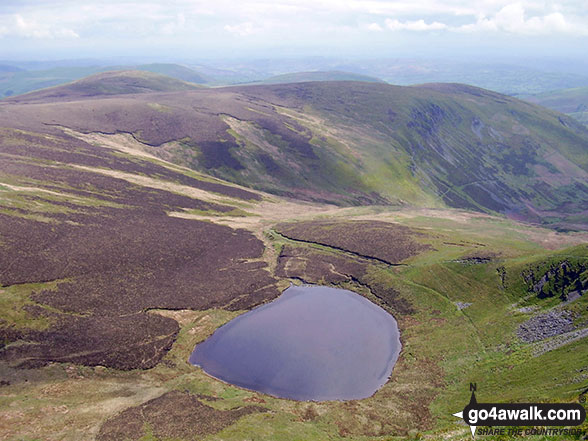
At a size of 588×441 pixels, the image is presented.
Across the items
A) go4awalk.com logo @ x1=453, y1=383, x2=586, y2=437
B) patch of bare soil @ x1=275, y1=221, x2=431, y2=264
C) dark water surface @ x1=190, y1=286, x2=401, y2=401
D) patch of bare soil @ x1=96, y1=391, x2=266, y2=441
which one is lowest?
dark water surface @ x1=190, y1=286, x2=401, y2=401

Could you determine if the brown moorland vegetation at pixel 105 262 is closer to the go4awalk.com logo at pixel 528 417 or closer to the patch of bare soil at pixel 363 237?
the patch of bare soil at pixel 363 237

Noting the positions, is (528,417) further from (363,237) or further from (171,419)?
(363,237)

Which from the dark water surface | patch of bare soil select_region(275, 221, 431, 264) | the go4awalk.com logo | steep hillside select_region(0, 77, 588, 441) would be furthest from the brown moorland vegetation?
the go4awalk.com logo

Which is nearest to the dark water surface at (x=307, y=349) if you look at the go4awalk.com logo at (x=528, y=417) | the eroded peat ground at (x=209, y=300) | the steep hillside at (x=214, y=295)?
the steep hillside at (x=214, y=295)

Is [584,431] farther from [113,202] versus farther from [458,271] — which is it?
[113,202]

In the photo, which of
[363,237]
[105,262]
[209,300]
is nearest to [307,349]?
[209,300]

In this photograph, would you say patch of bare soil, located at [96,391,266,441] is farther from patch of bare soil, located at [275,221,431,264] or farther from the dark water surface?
patch of bare soil, located at [275,221,431,264]

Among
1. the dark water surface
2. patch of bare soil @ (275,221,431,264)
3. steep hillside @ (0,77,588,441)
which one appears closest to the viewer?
steep hillside @ (0,77,588,441)
